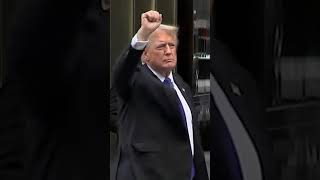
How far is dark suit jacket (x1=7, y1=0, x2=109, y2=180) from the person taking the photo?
2.76 m

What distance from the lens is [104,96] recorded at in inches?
112

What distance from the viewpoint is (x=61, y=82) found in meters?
2.79

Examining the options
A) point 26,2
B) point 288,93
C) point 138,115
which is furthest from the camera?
point 138,115

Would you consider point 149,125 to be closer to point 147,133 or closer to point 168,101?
point 147,133

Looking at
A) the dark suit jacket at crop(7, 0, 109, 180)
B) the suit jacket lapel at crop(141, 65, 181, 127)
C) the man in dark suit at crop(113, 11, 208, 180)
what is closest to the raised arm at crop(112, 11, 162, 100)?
the man in dark suit at crop(113, 11, 208, 180)

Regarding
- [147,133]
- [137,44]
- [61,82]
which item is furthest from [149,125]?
[61,82]

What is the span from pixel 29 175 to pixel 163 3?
1061 mm

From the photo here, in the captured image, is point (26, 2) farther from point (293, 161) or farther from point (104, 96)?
point (293, 161)

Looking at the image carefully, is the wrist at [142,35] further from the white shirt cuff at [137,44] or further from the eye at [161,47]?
the eye at [161,47]

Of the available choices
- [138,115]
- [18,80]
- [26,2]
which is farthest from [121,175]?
[26,2]

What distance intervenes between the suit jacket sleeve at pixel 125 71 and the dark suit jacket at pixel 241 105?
1.21 ft

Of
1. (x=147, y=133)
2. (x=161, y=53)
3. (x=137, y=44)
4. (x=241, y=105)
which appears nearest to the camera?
(x=241, y=105)

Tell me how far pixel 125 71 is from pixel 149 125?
0.27 meters

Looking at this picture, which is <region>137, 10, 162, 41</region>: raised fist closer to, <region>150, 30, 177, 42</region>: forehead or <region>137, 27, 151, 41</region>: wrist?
<region>137, 27, 151, 41</region>: wrist
